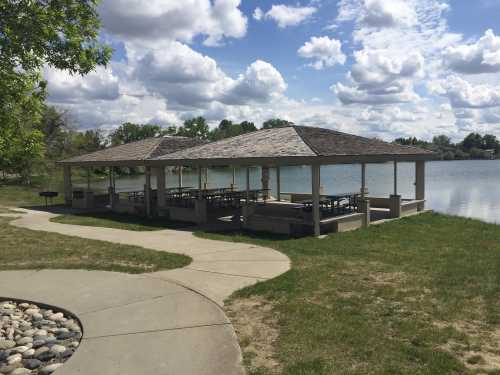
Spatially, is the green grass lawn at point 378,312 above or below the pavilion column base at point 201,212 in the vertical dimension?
below

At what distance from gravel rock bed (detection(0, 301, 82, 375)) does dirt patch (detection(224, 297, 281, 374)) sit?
190 centimetres

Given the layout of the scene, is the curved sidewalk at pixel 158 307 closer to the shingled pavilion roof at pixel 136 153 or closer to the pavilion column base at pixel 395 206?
the pavilion column base at pixel 395 206

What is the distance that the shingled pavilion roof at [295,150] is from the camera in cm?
1281

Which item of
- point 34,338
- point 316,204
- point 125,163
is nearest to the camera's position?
point 34,338

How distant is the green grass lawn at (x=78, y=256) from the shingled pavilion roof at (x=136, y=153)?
663cm

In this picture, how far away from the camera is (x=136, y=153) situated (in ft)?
62.4

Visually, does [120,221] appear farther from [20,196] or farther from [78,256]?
[20,196]

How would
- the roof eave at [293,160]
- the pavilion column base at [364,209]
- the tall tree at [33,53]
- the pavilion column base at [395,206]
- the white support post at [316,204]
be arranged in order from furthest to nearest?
1. the pavilion column base at [395,206]
2. the pavilion column base at [364,209]
3. the roof eave at [293,160]
4. the white support post at [316,204]
5. the tall tree at [33,53]

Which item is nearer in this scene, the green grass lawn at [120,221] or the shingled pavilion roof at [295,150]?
the shingled pavilion roof at [295,150]

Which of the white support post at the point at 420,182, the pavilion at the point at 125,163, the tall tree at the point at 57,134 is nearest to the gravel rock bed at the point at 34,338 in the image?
the pavilion at the point at 125,163

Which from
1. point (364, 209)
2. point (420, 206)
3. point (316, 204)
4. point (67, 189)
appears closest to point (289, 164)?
point (316, 204)

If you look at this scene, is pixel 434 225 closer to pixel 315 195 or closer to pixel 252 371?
pixel 315 195

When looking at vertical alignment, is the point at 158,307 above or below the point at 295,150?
below

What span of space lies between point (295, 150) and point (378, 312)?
25.2 feet
